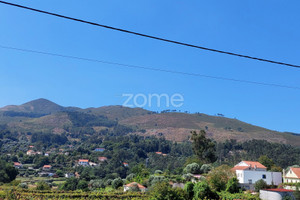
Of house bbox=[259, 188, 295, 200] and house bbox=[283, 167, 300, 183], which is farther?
house bbox=[283, 167, 300, 183]

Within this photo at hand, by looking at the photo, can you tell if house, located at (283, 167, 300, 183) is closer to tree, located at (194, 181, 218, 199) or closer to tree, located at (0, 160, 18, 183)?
tree, located at (194, 181, 218, 199)

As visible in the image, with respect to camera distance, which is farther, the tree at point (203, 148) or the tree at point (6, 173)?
the tree at point (6, 173)

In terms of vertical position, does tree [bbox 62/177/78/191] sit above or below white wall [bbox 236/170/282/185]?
below

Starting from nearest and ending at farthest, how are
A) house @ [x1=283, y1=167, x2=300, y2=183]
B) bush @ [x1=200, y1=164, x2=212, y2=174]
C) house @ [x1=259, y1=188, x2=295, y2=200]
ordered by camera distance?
house @ [x1=259, y1=188, x2=295, y2=200] < house @ [x1=283, y1=167, x2=300, y2=183] < bush @ [x1=200, y1=164, x2=212, y2=174]

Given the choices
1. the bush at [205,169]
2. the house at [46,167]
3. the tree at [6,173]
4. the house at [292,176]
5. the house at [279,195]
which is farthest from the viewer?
the house at [46,167]

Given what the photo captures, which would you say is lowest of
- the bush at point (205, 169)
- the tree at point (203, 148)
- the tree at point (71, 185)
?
the tree at point (71, 185)

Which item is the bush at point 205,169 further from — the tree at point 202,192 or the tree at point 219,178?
the tree at point 202,192

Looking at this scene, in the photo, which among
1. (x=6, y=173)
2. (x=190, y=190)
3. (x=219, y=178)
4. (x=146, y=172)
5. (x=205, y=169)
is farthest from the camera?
(x=6, y=173)

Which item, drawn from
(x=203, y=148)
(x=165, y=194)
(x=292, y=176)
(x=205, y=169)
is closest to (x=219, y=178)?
(x=205, y=169)

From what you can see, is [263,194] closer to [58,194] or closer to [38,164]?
[58,194]

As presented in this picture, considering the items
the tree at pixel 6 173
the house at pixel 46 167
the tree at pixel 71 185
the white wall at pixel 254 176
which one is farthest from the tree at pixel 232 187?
the house at pixel 46 167

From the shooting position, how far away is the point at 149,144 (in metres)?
185

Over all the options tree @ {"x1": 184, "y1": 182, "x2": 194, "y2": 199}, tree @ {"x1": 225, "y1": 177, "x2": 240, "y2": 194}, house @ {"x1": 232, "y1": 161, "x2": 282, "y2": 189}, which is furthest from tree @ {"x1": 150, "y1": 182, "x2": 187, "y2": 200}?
house @ {"x1": 232, "y1": 161, "x2": 282, "y2": 189}

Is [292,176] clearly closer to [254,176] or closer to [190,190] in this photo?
[254,176]
